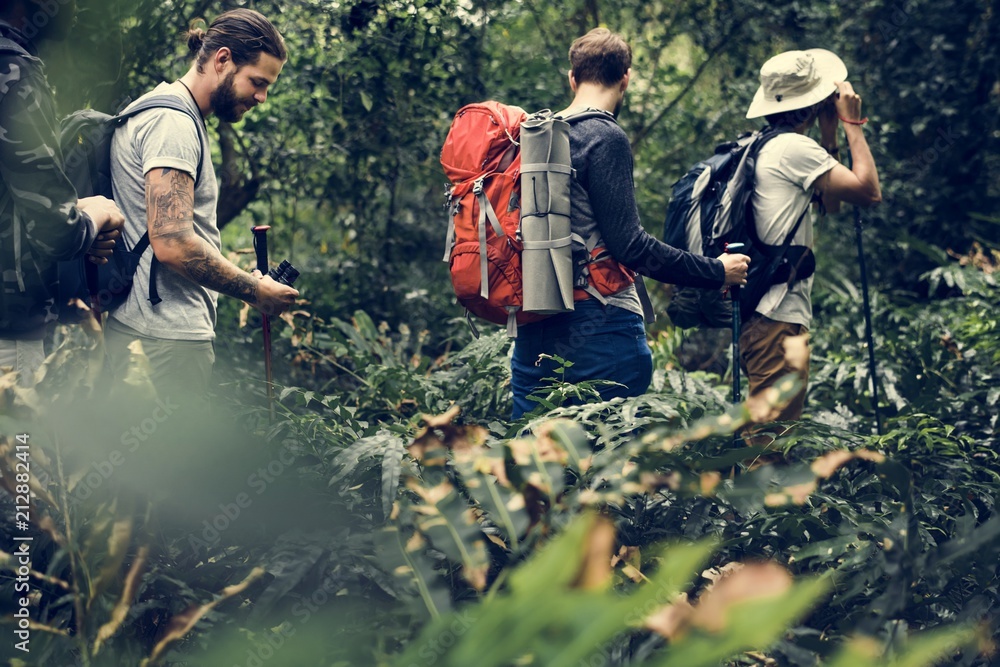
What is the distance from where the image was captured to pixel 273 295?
3.20 metres

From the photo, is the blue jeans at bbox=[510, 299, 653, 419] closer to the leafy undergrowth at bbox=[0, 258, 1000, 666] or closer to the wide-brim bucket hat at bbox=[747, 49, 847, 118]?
the leafy undergrowth at bbox=[0, 258, 1000, 666]

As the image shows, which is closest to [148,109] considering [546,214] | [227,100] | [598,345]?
[227,100]

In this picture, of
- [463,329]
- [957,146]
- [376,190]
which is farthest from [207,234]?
[957,146]

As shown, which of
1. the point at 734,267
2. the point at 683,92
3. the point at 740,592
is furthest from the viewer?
the point at 683,92

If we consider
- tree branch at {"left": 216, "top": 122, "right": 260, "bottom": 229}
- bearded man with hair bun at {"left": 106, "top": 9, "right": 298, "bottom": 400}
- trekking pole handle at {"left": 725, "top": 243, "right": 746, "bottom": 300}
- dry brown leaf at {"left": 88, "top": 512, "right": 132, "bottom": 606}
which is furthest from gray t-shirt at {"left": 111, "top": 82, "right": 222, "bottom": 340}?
tree branch at {"left": 216, "top": 122, "right": 260, "bottom": 229}

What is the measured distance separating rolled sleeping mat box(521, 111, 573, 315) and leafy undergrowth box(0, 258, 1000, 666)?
0.39 meters

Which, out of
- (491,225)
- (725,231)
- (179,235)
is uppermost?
(179,235)

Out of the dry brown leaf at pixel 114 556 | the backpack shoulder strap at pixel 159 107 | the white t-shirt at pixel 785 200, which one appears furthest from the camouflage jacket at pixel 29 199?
the white t-shirt at pixel 785 200

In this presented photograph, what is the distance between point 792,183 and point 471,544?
2934mm

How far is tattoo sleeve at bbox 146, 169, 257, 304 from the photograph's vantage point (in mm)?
2953

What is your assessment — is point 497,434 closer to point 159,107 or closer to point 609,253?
point 609,253

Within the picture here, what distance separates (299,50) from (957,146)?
19.7 ft

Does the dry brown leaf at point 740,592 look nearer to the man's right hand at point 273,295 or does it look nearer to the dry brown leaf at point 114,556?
the dry brown leaf at point 114,556

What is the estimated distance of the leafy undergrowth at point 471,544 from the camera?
1.22 meters
